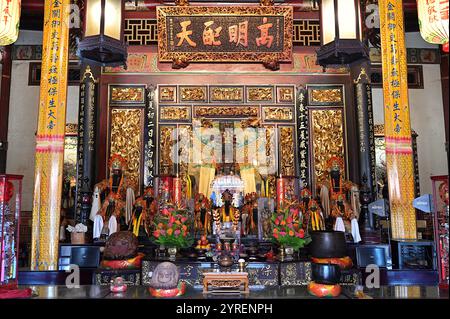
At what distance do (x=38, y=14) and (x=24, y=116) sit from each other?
1732 mm

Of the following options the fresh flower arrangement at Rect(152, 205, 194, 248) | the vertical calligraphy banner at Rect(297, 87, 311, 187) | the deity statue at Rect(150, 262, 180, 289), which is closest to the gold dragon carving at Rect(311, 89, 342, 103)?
the vertical calligraphy banner at Rect(297, 87, 311, 187)

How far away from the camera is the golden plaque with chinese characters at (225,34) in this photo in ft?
21.7

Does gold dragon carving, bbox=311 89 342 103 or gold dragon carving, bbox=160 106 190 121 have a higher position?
gold dragon carving, bbox=311 89 342 103

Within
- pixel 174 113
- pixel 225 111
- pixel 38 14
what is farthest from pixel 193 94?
pixel 38 14

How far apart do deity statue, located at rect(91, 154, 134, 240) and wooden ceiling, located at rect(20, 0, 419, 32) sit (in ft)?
8.43

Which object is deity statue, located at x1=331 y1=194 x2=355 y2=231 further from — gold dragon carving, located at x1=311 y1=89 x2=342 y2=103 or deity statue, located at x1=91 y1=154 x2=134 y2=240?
deity statue, located at x1=91 y1=154 x2=134 y2=240

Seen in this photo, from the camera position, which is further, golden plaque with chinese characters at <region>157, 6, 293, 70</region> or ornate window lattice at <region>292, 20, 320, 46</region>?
ornate window lattice at <region>292, 20, 320, 46</region>

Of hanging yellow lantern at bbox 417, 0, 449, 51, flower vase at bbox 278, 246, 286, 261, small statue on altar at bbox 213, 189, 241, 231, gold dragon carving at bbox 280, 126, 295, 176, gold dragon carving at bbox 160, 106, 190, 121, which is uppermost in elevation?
gold dragon carving at bbox 160, 106, 190, 121

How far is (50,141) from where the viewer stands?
14.0ft

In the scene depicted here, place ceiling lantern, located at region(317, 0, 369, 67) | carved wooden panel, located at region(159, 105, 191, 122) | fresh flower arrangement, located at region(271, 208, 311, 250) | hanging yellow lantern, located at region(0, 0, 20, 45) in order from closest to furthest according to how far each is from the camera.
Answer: hanging yellow lantern, located at region(0, 0, 20, 45), fresh flower arrangement, located at region(271, 208, 311, 250), ceiling lantern, located at region(317, 0, 369, 67), carved wooden panel, located at region(159, 105, 191, 122)

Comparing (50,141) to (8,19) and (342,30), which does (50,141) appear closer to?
(8,19)

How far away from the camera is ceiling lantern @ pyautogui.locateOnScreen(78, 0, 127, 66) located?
15.9ft

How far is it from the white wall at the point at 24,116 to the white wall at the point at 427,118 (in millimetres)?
5837

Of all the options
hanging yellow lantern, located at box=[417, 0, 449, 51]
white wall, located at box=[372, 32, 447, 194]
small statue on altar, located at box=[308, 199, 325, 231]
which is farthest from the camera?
white wall, located at box=[372, 32, 447, 194]
